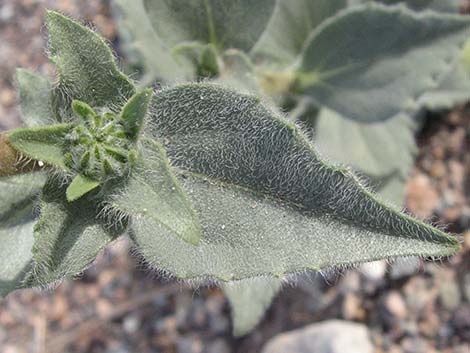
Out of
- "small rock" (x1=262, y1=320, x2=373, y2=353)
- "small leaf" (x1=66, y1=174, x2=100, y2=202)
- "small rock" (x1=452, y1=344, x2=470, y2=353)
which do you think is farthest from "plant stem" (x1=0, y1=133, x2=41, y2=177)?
"small rock" (x1=452, y1=344, x2=470, y2=353)

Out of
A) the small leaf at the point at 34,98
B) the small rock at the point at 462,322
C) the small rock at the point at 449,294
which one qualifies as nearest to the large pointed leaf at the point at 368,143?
the small rock at the point at 449,294

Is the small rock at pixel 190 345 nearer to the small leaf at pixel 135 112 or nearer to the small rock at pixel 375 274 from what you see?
the small rock at pixel 375 274

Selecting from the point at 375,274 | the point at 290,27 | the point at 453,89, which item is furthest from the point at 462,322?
the point at 290,27

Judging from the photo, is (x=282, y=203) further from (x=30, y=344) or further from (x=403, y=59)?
(x=30, y=344)

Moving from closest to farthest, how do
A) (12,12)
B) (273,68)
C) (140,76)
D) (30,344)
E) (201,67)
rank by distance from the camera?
(201,67) < (273,68) < (140,76) < (30,344) < (12,12)

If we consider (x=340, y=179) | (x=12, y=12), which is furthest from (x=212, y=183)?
(x=12, y=12)

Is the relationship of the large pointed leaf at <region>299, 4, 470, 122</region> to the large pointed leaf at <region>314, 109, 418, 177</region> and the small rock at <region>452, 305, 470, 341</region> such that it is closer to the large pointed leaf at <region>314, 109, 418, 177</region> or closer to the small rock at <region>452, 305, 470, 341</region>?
the large pointed leaf at <region>314, 109, 418, 177</region>
